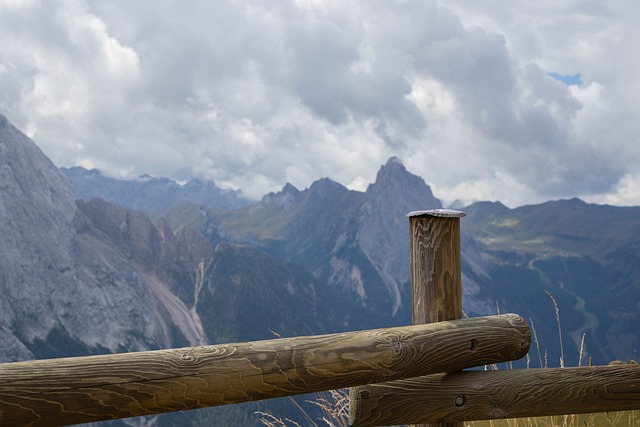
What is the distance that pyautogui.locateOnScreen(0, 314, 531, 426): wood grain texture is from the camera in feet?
9.09

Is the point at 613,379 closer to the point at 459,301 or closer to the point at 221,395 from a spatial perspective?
the point at 459,301

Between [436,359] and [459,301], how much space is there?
497mm

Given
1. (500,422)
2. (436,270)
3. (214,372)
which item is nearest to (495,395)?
(436,270)

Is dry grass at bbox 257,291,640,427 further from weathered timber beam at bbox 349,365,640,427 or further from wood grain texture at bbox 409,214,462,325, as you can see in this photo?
wood grain texture at bbox 409,214,462,325

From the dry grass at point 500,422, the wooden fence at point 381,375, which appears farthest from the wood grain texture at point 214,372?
the dry grass at point 500,422

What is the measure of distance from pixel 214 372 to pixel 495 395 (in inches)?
79.3

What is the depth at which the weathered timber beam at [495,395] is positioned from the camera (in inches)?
157

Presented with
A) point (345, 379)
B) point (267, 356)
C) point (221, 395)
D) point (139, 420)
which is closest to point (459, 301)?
point (345, 379)

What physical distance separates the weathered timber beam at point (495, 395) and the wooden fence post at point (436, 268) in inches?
8.8

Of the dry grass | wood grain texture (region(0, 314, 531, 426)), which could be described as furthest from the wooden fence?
the dry grass

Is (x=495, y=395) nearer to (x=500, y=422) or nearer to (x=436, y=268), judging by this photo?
(x=436, y=268)

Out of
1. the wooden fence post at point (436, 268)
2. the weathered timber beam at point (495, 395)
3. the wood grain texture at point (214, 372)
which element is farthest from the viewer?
the wooden fence post at point (436, 268)

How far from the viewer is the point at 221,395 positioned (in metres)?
3.13

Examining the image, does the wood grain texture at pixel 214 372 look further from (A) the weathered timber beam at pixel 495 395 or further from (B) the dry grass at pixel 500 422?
(B) the dry grass at pixel 500 422
